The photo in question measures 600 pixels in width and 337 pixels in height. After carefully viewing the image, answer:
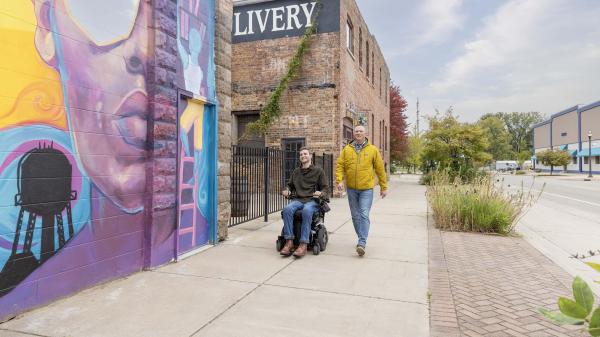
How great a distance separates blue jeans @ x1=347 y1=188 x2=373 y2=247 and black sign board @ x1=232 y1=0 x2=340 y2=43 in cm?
1005

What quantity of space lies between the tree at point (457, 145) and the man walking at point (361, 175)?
17175 mm

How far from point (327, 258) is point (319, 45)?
10739 millimetres

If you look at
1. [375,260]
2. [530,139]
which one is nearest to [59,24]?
[375,260]

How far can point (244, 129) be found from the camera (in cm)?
1570

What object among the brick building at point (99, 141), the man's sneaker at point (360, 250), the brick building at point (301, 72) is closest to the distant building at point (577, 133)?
the brick building at point (301, 72)

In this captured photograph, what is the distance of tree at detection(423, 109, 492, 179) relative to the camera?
21.9 metres

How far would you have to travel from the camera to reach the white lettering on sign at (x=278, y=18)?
14695 millimetres

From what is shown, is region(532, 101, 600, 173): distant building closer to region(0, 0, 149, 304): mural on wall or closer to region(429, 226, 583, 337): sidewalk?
region(429, 226, 583, 337): sidewalk

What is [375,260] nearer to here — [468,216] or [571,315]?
[468,216]

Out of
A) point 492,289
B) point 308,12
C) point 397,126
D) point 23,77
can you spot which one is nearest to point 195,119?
point 23,77

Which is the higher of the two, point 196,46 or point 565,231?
point 196,46

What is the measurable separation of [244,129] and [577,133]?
55.2 m

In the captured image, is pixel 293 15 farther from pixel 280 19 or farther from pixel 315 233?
pixel 315 233

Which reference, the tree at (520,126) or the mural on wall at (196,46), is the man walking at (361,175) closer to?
the mural on wall at (196,46)
